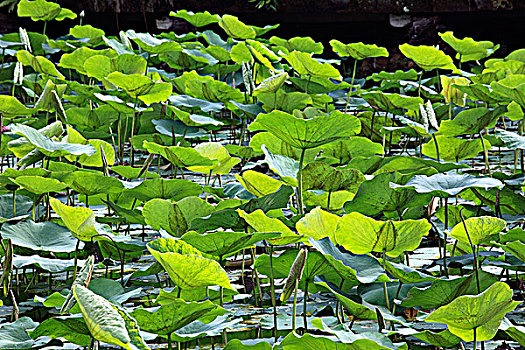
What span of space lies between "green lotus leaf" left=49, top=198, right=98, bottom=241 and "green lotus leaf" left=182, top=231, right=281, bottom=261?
0.77 ft

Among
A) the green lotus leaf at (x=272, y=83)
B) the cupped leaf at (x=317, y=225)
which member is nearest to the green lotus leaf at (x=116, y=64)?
the green lotus leaf at (x=272, y=83)

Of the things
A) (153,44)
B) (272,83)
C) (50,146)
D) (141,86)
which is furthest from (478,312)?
(153,44)

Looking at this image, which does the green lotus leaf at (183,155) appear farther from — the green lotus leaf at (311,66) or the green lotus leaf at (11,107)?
the green lotus leaf at (311,66)

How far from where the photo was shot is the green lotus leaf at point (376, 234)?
3.26 ft

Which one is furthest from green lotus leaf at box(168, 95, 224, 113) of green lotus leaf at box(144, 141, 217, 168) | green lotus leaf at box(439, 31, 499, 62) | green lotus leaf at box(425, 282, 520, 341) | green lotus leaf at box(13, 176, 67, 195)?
green lotus leaf at box(425, 282, 520, 341)

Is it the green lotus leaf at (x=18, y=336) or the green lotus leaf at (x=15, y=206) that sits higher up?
the green lotus leaf at (x=15, y=206)

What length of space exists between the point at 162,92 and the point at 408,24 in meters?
4.04

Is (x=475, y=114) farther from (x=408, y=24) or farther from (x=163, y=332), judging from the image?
(x=408, y=24)

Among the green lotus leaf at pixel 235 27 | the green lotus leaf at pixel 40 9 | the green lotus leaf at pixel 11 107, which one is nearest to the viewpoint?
the green lotus leaf at pixel 11 107

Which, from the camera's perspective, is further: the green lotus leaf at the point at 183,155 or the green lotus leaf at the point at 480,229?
the green lotus leaf at the point at 183,155

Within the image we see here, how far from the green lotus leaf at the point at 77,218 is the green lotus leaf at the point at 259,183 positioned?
32 cm

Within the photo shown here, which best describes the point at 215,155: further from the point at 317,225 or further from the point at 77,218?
the point at 317,225

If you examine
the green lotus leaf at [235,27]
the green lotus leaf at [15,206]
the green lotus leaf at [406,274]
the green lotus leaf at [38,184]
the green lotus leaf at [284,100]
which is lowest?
the green lotus leaf at [15,206]

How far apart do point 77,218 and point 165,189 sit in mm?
303
